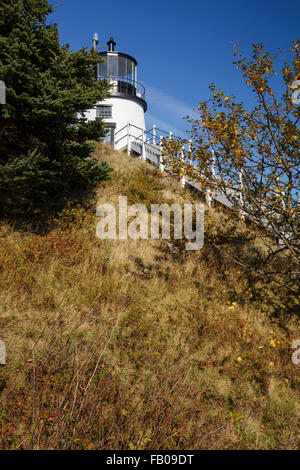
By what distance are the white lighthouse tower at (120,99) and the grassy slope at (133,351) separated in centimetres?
1766

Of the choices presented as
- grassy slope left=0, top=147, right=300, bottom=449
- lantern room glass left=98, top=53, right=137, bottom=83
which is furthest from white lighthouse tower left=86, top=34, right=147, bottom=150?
grassy slope left=0, top=147, right=300, bottom=449

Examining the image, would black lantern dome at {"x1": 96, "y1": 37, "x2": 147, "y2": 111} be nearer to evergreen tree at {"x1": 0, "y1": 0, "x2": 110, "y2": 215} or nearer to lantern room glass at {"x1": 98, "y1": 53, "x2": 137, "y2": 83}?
lantern room glass at {"x1": 98, "y1": 53, "x2": 137, "y2": 83}

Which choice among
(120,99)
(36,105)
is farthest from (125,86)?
(36,105)

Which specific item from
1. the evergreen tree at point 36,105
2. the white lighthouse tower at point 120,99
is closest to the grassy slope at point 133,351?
the evergreen tree at point 36,105

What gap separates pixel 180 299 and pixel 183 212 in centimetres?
523

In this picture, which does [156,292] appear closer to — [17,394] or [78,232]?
[78,232]

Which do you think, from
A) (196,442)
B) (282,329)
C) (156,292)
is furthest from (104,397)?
(282,329)

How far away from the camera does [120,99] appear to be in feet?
82.7

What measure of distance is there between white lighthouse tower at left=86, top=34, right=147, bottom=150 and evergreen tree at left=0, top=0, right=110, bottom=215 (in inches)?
589

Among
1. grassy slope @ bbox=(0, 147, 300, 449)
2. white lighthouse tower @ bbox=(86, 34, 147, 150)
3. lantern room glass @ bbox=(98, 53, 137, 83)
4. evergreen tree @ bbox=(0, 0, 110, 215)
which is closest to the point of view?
grassy slope @ bbox=(0, 147, 300, 449)

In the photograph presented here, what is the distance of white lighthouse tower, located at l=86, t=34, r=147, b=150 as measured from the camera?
81.3 feet

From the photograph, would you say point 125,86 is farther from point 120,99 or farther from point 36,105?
point 36,105

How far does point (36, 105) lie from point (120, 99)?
2061cm
